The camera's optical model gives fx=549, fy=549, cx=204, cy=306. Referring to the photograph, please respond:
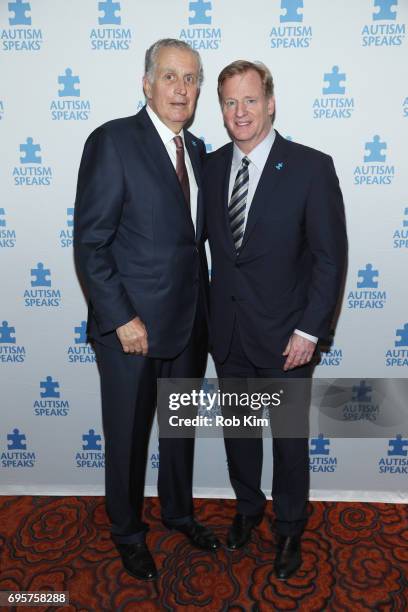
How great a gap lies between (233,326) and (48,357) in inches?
46.4

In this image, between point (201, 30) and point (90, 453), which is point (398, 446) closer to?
point (90, 453)

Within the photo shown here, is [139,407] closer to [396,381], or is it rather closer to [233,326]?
[233,326]

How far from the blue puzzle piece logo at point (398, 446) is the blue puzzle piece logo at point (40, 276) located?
2.12 metres

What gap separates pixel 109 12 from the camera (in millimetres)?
2602

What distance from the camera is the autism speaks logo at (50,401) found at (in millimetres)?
3119

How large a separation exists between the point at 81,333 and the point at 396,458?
1.93m

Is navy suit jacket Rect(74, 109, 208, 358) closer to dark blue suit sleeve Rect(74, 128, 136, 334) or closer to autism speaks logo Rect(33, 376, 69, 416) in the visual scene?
dark blue suit sleeve Rect(74, 128, 136, 334)

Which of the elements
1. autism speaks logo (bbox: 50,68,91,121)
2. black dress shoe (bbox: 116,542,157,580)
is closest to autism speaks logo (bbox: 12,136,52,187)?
autism speaks logo (bbox: 50,68,91,121)

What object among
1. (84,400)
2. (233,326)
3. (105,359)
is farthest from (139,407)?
(84,400)

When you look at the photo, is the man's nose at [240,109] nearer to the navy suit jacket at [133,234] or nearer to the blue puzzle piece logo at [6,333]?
the navy suit jacket at [133,234]

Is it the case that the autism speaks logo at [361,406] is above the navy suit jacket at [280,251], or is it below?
below

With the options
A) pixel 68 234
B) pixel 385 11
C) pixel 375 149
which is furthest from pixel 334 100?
pixel 68 234

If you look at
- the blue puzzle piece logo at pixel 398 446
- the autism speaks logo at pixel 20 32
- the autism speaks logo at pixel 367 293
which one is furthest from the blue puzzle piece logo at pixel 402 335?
the autism speaks logo at pixel 20 32

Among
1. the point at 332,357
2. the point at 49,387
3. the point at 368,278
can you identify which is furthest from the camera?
the point at 49,387
